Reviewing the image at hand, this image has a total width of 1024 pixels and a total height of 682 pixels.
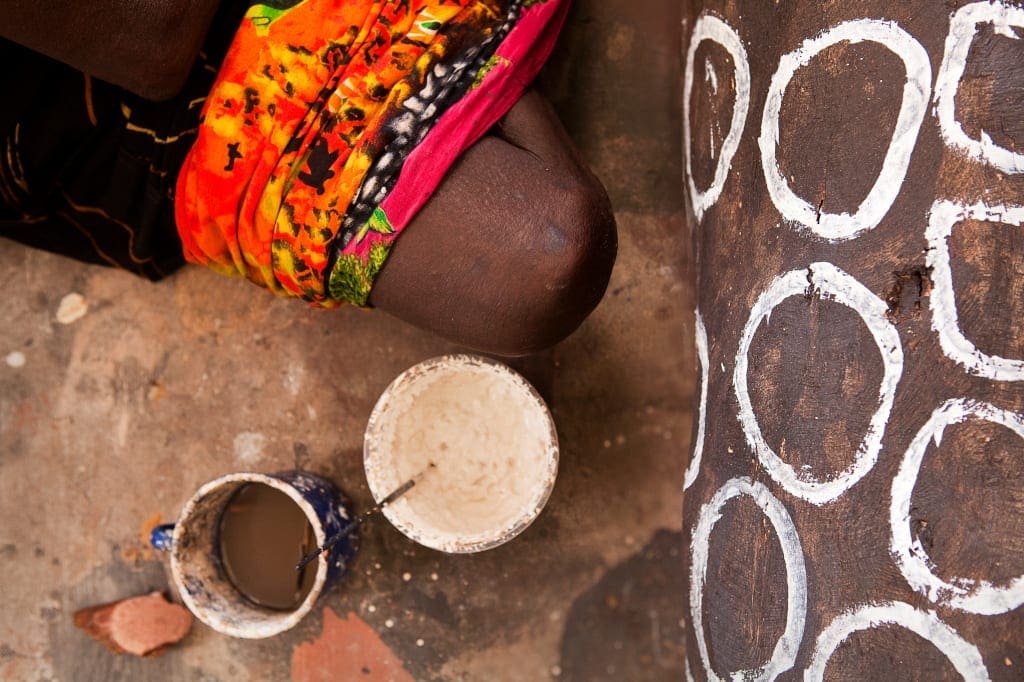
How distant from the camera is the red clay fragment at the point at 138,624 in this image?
177 cm

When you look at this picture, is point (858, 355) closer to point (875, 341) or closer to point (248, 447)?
point (875, 341)

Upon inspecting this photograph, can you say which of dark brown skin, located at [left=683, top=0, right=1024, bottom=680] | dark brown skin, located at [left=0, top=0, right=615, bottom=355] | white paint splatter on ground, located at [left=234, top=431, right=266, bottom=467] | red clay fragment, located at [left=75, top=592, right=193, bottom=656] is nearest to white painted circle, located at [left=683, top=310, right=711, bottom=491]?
dark brown skin, located at [left=683, top=0, right=1024, bottom=680]

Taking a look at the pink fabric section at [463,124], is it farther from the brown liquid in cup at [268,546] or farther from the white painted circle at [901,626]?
the white painted circle at [901,626]

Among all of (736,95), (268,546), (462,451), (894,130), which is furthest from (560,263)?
(268,546)

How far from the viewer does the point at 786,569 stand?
1.09m

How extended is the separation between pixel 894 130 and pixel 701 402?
53 cm

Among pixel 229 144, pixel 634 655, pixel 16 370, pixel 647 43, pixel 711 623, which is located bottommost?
pixel 16 370

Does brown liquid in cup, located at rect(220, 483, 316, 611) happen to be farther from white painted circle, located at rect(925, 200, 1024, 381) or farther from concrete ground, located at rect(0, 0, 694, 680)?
white painted circle, located at rect(925, 200, 1024, 381)

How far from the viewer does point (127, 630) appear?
5.81 feet

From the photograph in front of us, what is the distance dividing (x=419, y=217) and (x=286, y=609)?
3.21 feet

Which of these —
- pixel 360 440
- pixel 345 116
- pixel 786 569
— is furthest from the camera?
pixel 360 440

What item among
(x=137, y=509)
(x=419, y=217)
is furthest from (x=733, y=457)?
(x=137, y=509)

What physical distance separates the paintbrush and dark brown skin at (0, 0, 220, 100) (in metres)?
0.84

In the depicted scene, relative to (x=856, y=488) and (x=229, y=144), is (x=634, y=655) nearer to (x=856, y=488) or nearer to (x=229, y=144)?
(x=856, y=488)
